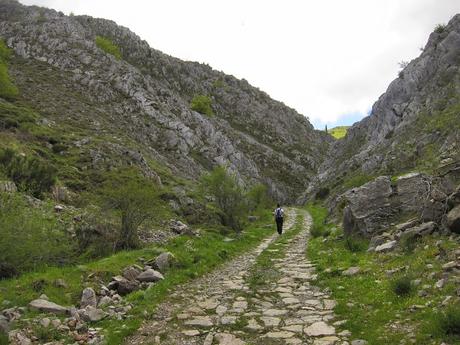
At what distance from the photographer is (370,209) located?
1670cm

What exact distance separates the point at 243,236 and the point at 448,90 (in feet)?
93.0

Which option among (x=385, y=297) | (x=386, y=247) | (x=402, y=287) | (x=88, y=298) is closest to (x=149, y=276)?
(x=88, y=298)

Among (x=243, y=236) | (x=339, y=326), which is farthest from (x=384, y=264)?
(x=243, y=236)

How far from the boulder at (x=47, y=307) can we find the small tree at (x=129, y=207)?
293 inches

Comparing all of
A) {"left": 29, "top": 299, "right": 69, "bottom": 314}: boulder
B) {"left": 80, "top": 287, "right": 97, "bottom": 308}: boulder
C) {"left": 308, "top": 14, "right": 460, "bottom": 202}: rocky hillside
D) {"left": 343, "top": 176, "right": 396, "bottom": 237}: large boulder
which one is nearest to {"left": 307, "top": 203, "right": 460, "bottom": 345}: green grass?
{"left": 343, "top": 176, "right": 396, "bottom": 237}: large boulder

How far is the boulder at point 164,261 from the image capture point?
1398 centimetres

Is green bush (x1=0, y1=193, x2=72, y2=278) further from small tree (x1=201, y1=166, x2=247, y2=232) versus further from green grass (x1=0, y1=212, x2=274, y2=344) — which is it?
small tree (x1=201, y1=166, x2=247, y2=232)

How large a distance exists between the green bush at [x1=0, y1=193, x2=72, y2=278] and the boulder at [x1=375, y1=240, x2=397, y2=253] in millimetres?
10334

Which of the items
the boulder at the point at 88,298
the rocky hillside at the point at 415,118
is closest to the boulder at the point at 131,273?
the boulder at the point at 88,298

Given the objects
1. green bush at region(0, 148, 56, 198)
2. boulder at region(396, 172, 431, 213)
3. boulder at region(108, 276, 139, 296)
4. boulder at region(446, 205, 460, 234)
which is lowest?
boulder at region(108, 276, 139, 296)

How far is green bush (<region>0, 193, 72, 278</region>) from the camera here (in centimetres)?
1112

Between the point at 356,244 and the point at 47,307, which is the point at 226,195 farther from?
the point at 47,307

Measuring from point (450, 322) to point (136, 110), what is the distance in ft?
185

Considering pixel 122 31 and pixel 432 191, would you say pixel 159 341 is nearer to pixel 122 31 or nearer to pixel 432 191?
pixel 432 191
